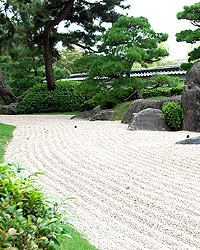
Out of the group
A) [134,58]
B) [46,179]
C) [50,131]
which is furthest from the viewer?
[134,58]

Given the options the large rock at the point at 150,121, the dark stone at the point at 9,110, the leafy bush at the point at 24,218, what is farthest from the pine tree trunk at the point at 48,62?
the leafy bush at the point at 24,218

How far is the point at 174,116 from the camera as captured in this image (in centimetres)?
773

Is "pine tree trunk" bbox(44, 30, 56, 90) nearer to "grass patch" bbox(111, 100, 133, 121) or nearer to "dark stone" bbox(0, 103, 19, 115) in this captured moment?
"dark stone" bbox(0, 103, 19, 115)

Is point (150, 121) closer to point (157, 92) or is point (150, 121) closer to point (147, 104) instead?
point (147, 104)

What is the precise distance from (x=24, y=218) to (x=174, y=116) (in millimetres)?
6813

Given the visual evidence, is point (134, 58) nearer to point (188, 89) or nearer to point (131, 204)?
point (188, 89)

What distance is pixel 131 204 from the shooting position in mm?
3025

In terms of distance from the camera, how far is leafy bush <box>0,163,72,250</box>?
1.21 meters

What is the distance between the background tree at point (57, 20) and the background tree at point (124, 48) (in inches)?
131

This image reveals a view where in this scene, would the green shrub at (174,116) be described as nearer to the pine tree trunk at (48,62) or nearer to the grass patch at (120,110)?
the grass patch at (120,110)

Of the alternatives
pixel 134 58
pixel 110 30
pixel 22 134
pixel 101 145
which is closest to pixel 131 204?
pixel 101 145

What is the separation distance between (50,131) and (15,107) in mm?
7389

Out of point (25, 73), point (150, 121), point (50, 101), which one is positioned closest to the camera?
point (150, 121)

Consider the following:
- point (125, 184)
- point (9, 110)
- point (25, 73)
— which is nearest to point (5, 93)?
point (9, 110)
